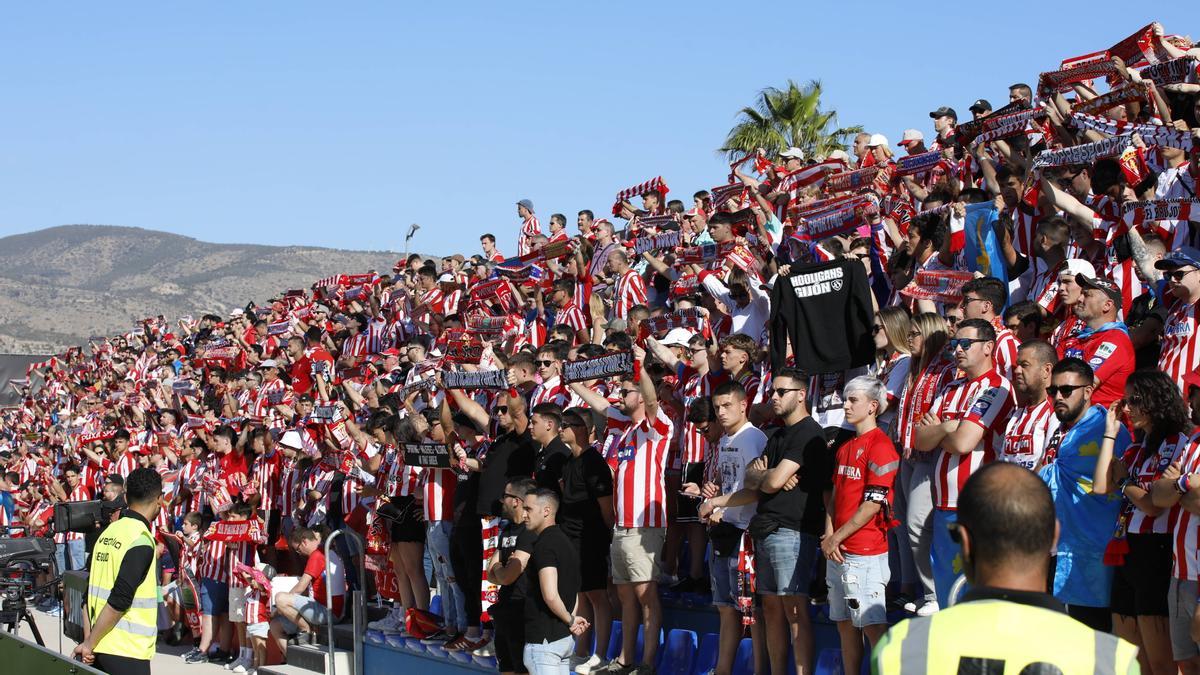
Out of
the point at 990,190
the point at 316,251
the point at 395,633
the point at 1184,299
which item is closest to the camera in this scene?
the point at 1184,299

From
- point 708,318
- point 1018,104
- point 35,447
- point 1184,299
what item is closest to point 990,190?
point 1018,104

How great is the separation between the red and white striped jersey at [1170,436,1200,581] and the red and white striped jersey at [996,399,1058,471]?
877 mm

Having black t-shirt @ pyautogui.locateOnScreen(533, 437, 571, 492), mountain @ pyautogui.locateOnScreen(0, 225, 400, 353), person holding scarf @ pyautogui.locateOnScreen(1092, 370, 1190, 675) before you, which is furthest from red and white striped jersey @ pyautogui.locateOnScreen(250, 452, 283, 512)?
mountain @ pyautogui.locateOnScreen(0, 225, 400, 353)

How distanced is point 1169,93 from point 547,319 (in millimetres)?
7231

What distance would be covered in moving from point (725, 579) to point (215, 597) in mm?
7984

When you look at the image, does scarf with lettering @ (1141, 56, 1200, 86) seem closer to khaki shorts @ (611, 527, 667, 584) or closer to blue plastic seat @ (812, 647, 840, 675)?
blue plastic seat @ (812, 647, 840, 675)

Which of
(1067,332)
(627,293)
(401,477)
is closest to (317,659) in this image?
(401,477)

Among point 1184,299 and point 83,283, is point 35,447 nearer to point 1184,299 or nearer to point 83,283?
point 1184,299

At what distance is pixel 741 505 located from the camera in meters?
8.20

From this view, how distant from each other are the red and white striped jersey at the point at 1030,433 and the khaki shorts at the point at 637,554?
9.08ft

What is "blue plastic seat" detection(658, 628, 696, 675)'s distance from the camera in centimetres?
895

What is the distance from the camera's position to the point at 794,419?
7.94m

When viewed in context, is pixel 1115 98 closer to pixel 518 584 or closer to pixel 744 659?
pixel 744 659

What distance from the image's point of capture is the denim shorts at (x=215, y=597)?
14.6 m
